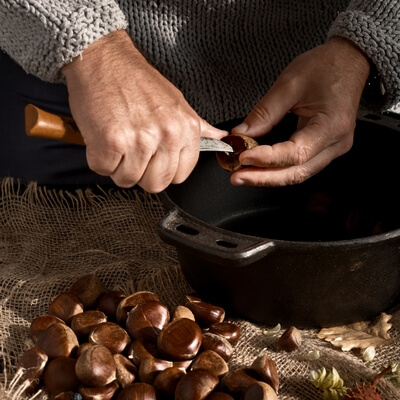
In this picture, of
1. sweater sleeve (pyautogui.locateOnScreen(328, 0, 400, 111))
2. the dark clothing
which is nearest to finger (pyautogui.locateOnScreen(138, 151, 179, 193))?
sweater sleeve (pyautogui.locateOnScreen(328, 0, 400, 111))

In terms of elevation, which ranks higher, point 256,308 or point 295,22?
point 295,22

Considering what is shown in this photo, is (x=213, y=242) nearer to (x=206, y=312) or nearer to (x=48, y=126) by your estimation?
(x=206, y=312)

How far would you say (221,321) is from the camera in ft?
4.88

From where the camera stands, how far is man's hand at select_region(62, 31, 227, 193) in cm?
130

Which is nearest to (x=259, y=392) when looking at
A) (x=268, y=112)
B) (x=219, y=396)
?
(x=219, y=396)

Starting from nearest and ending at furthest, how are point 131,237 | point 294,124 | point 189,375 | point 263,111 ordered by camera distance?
point 189,375 < point 263,111 < point 294,124 < point 131,237

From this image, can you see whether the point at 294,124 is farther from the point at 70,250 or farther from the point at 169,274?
the point at 70,250

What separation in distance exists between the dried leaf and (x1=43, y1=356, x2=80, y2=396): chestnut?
48 centimetres

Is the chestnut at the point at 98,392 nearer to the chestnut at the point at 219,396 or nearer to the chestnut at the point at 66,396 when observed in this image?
the chestnut at the point at 66,396

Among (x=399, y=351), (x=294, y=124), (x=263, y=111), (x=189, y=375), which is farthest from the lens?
(x=294, y=124)

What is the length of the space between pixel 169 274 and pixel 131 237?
244 mm

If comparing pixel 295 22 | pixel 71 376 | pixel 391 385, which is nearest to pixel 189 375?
pixel 71 376

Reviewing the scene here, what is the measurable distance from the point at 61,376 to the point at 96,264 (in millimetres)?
471

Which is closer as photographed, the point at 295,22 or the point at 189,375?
the point at 189,375
